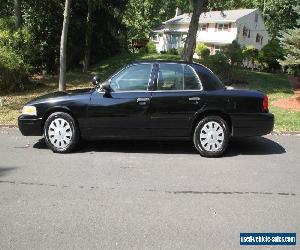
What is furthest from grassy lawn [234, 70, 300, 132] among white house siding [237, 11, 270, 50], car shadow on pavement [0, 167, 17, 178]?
white house siding [237, 11, 270, 50]

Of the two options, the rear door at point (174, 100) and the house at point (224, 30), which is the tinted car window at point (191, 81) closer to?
the rear door at point (174, 100)

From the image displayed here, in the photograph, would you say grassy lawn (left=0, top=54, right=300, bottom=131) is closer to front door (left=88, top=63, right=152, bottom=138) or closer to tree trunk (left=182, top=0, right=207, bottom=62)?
tree trunk (left=182, top=0, right=207, bottom=62)

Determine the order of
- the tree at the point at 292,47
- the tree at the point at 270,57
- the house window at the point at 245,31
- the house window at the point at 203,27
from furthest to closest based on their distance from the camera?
1. the house window at the point at 203,27
2. the house window at the point at 245,31
3. the tree at the point at 270,57
4. the tree at the point at 292,47

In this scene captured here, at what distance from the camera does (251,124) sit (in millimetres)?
7316

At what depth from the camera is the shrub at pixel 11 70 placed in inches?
556

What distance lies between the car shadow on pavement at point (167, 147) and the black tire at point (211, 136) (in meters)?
0.34

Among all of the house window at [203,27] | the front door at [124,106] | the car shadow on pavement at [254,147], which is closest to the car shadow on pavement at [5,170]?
the front door at [124,106]

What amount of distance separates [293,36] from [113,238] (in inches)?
465

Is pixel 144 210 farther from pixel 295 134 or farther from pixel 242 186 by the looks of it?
pixel 295 134

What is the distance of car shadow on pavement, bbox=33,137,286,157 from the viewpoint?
7645 millimetres

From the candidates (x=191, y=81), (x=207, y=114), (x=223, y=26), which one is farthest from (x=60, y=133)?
(x=223, y=26)

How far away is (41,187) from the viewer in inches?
223

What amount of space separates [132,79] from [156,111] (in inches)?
27.5

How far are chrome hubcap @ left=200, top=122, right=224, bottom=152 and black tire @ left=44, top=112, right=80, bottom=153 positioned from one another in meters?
2.19
